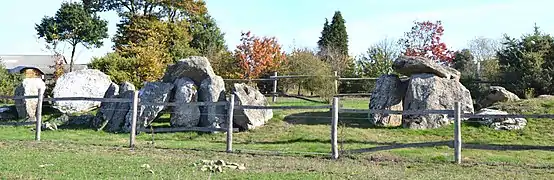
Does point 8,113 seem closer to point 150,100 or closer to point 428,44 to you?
point 150,100

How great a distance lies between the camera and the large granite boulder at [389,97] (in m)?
17.5

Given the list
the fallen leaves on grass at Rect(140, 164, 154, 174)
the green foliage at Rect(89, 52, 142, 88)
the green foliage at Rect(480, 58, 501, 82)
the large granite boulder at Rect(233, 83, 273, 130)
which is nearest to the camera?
the fallen leaves on grass at Rect(140, 164, 154, 174)

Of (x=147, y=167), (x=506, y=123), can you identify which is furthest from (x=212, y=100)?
(x=506, y=123)

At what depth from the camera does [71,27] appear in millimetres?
36062

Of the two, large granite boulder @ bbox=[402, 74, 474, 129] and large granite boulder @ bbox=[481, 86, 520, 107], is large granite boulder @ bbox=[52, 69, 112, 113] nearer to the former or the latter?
large granite boulder @ bbox=[402, 74, 474, 129]

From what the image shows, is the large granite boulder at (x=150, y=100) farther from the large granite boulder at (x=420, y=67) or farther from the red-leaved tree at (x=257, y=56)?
the red-leaved tree at (x=257, y=56)

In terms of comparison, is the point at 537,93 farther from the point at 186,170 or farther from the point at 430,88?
the point at 186,170

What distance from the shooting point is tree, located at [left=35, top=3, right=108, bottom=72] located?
35781 mm

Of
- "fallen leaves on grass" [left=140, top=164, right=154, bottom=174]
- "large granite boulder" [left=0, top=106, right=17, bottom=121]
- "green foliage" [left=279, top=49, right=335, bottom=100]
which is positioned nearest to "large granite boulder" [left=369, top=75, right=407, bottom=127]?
"green foliage" [left=279, top=49, right=335, bottom=100]

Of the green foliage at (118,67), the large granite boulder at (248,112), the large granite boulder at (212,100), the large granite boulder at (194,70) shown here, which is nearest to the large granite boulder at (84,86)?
the green foliage at (118,67)

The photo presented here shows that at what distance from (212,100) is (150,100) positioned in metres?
2.06

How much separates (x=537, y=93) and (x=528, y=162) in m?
10.7

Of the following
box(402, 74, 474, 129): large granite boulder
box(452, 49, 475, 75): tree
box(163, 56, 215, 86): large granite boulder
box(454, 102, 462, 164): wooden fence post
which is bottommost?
box(454, 102, 462, 164): wooden fence post

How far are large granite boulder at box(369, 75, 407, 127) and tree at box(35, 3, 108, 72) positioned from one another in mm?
23170
